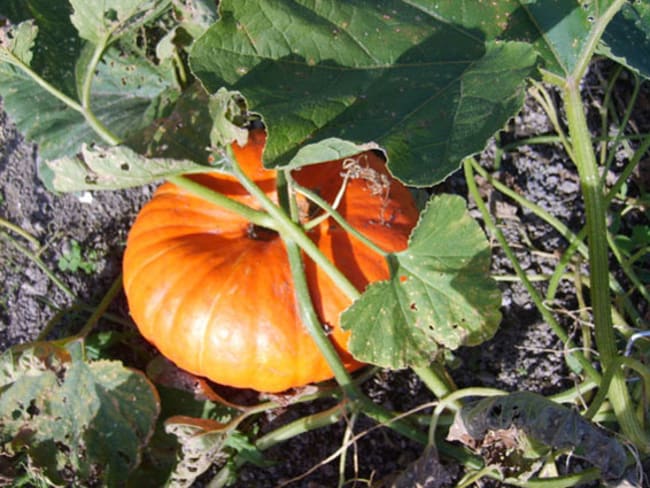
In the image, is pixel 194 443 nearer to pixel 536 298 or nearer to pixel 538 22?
pixel 536 298

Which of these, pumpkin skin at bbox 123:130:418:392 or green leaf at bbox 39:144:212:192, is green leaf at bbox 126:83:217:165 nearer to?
green leaf at bbox 39:144:212:192

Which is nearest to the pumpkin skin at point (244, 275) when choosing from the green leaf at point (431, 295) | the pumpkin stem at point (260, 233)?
the pumpkin stem at point (260, 233)

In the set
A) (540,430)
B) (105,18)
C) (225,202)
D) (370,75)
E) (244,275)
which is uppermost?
(105,18)

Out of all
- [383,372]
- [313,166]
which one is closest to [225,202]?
[313,166]

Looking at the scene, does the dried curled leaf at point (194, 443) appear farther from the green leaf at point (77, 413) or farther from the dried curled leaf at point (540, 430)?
the dried curled leaf at point (540, 430)

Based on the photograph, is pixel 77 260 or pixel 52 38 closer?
pixel 52 38

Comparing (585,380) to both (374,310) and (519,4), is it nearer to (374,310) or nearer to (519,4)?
(374,310)
